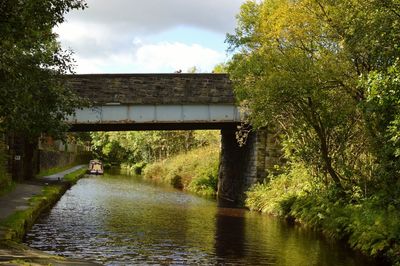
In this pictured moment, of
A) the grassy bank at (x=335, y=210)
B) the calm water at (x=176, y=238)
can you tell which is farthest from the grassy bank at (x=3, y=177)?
the grassy bank at (x=335, y=210)

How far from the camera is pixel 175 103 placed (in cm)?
2834

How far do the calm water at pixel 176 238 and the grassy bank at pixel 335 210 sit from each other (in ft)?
1.95

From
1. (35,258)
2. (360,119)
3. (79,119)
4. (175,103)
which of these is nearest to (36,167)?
(79,119)

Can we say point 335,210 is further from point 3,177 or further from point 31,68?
point 3,177

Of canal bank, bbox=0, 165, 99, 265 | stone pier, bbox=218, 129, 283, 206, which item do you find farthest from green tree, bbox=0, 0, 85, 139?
stone pier, bbox=218, 129, 283, 206

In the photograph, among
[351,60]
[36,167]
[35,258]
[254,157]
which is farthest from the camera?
[36,167]

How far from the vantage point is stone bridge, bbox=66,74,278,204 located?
27.8 m

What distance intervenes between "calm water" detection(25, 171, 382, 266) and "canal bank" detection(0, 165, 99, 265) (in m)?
0.48

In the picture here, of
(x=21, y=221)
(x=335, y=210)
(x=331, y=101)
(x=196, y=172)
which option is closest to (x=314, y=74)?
(x=331, y=101)

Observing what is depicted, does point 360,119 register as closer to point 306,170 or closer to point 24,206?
point 306,170

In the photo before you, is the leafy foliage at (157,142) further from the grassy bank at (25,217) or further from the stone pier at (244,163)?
the grassy bank at (25,217)

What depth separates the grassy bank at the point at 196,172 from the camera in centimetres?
3584

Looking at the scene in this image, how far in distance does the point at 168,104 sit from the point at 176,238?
13052mm

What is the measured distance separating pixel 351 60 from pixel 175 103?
13.3 meters
